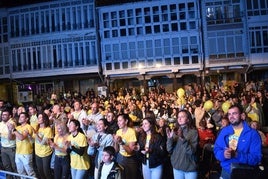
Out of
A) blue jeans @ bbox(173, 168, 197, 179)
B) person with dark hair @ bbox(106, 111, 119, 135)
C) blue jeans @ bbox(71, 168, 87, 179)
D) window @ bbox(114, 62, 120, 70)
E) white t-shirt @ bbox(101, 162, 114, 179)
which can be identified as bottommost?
blue jeans @ bbox(71, 168, 87, 179)

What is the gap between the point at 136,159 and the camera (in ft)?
24.0

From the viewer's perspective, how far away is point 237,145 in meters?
4.95

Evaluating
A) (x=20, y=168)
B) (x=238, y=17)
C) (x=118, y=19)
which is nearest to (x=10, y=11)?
(x=118, y=19)

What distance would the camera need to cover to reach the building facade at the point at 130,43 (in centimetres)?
2775

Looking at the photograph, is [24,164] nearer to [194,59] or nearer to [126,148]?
[126,148]

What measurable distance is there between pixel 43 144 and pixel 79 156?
4.58 feet

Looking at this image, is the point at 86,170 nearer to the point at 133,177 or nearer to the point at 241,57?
the point at 133,177

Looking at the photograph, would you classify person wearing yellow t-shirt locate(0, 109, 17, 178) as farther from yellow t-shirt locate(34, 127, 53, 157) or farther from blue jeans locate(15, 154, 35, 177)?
yellow t-shirt locate(34, 127, 53, 157)

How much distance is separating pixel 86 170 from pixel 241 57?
22.2m

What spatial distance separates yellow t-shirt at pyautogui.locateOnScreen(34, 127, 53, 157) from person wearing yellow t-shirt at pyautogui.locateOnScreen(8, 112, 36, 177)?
1.01 ft

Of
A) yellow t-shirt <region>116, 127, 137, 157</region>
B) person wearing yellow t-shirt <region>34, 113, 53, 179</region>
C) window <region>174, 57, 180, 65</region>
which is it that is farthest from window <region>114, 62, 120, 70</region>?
yellow t-shirt <region>116, 127, 137, 157</region>

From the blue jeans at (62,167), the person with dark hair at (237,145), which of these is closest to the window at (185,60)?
the blue jeans at (62,167)

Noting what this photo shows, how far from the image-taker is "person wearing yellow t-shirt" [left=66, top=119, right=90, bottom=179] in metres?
7.15

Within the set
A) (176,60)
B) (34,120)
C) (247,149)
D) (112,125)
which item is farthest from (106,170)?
(176,60)
